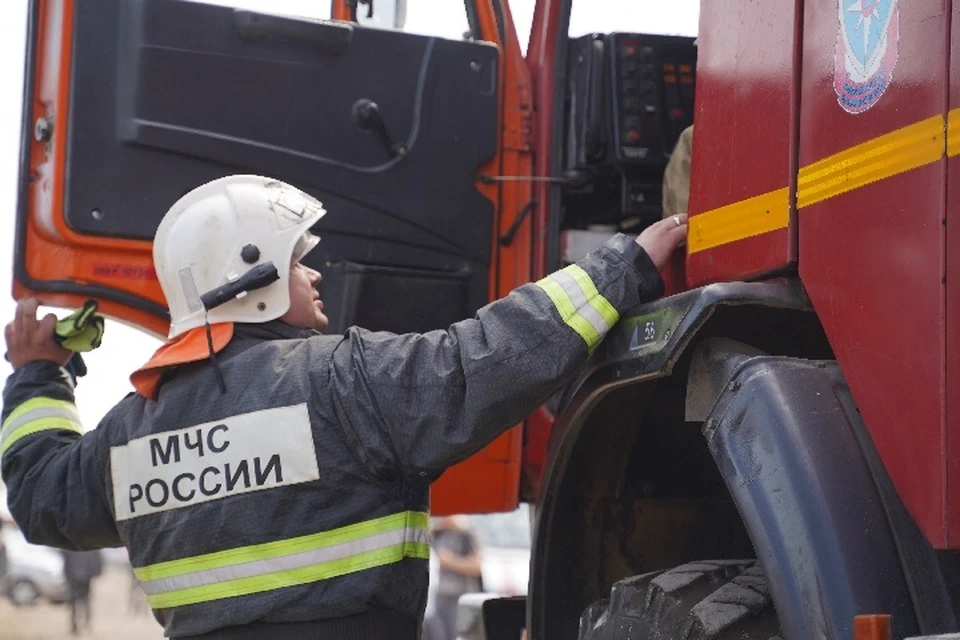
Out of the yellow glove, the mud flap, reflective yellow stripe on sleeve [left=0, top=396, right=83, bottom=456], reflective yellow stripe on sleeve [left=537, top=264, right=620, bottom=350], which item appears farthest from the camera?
the yellow glove

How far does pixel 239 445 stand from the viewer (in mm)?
3016

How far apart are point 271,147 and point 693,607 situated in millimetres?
1830

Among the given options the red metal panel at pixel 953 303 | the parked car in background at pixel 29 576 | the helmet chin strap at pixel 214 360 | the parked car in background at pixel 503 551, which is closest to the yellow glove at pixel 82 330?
the helmet chin strap at pixel 214 360

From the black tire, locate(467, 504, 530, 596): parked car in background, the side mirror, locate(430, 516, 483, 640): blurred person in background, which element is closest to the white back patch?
the black tire

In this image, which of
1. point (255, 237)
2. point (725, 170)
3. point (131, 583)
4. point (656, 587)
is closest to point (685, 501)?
point (656, 587)

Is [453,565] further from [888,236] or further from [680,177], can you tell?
[888,236]

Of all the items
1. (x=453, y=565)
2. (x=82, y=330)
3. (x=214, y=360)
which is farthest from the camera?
(x=453, y=565)

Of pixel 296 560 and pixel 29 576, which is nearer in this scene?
pixel 296 560

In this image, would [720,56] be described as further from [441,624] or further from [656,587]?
[441,624]

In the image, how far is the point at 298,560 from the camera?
9.77 feet

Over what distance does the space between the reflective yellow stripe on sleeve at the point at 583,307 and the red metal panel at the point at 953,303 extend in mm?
922

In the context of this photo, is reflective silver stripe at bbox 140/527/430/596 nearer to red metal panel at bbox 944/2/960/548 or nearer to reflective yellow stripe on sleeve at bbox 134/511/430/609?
reflective yellow stripe on sleeve at bbox 134/511/430/609

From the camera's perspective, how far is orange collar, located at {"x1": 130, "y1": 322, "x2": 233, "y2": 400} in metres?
3.14

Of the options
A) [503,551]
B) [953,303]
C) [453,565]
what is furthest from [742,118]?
[503,551]
